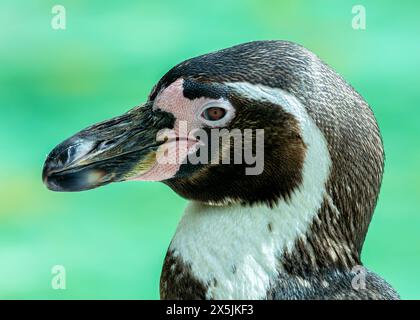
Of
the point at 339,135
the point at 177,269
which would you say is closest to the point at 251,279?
the point at 177,269

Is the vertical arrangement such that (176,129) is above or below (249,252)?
above

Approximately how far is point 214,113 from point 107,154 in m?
0.17

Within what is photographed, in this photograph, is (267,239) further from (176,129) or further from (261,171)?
(176,129)

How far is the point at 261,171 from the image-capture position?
1.29 metres

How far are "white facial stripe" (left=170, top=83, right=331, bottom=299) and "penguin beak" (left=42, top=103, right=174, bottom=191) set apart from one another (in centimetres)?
13

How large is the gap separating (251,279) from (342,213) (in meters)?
0.16

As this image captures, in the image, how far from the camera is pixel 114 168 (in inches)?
52.9

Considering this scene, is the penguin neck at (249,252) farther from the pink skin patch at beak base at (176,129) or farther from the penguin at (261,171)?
the pink skin patch at beak base at (176,129)

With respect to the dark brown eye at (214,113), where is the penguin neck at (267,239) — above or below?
below

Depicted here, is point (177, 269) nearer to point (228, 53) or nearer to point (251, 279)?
Answer: point (251, 279)

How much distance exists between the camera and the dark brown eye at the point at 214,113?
4.24 ft

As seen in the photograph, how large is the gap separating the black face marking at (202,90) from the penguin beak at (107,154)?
2.0 inches

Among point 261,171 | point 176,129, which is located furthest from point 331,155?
point 176,129

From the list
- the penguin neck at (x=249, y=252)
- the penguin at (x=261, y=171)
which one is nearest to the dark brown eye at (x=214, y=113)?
the penguin at (x=261, y=171)
